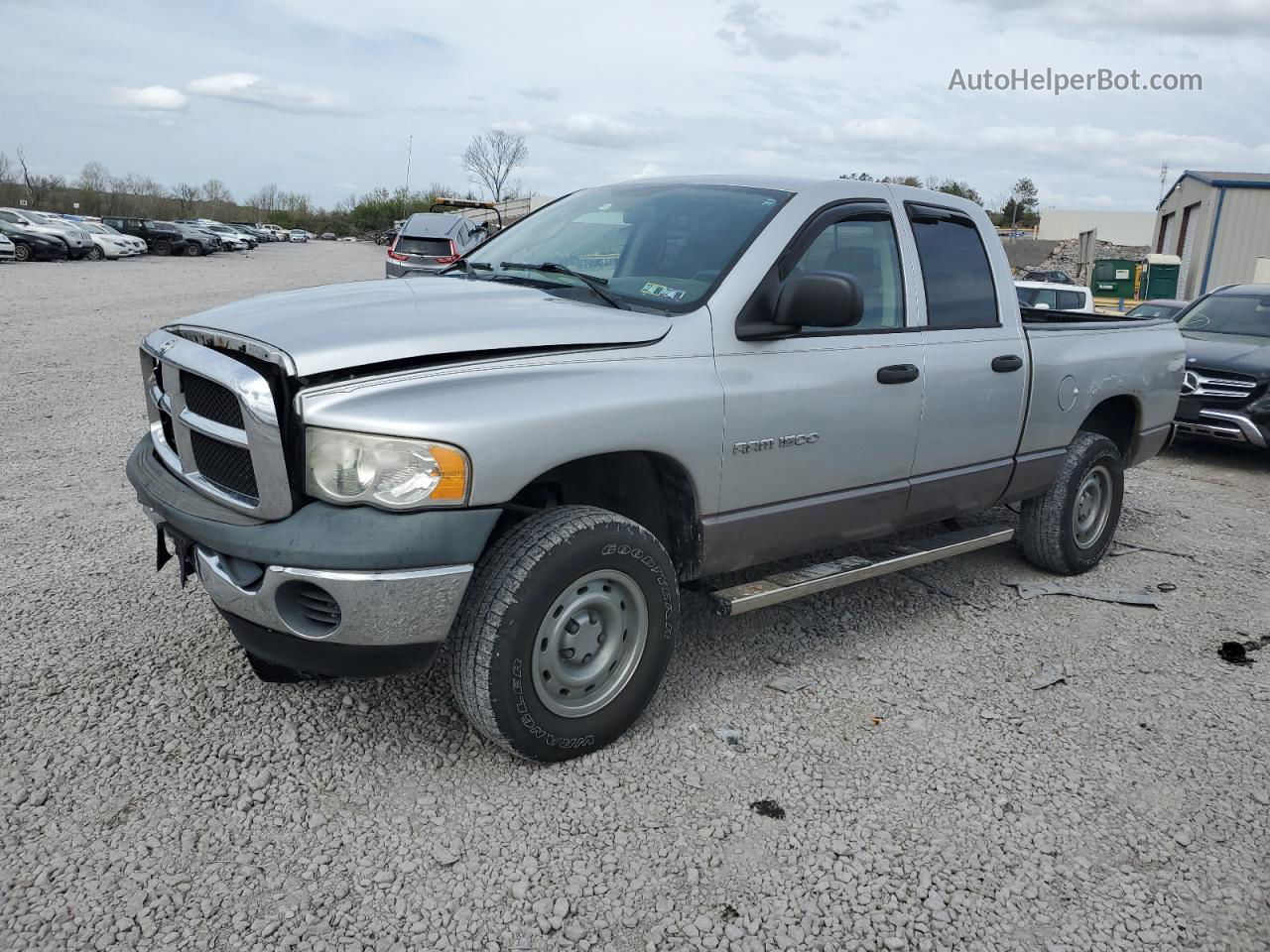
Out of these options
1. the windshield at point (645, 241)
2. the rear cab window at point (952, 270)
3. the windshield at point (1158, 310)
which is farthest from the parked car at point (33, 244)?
the rear cab window at point (952, 270)

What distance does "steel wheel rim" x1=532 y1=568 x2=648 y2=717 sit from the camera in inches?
128

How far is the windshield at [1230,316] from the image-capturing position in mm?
9984

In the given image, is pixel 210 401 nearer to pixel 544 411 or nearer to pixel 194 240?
pixel 544 411

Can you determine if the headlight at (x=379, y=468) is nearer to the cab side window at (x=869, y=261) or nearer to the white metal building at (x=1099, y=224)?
the cab side window at (x=869, y=261)

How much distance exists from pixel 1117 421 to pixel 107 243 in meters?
37.9

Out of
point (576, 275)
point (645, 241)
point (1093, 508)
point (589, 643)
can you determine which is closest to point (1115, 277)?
point (1093, 508)

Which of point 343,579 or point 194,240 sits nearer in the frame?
point 343,579

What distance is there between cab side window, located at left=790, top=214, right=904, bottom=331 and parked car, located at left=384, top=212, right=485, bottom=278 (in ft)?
53.4

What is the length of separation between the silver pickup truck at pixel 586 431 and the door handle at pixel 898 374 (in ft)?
0.03

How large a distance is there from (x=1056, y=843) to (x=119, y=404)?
839cm

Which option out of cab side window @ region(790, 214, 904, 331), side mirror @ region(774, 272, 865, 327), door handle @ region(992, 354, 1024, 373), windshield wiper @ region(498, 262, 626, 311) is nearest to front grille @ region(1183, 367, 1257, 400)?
door handle @ region(992, 354, 1024, 373)

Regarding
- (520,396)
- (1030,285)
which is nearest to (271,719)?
(520,396)

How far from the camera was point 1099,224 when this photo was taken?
64250 mm

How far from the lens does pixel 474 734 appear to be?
3.53 metres
